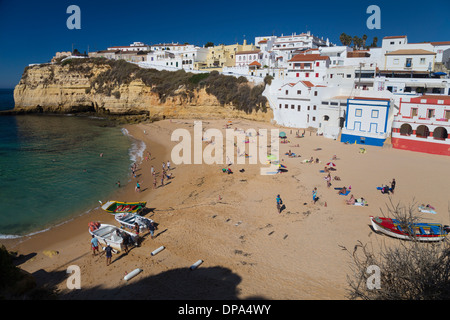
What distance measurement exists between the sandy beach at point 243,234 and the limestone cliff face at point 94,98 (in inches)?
1007

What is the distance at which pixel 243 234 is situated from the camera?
43.6 feet

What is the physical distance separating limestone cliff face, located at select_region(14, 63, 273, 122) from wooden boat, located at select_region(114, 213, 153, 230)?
103 ft

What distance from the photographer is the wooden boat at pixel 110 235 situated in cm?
1267

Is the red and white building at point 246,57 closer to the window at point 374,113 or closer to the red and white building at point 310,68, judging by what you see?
the red and white building at point 310,68

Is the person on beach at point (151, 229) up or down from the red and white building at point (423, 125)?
down

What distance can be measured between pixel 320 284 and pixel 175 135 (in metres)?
31.6

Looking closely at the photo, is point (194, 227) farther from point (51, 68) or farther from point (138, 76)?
point (51, 68)

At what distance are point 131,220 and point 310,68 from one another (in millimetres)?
36067

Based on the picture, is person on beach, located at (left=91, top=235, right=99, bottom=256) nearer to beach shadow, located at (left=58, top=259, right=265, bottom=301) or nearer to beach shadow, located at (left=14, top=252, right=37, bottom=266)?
beach shadow, located at (left=58, top=259, right=265, bottom=301)

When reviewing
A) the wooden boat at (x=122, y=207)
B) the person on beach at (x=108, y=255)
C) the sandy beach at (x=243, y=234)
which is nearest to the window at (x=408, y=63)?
the sandy beach at (x=243, y=234)

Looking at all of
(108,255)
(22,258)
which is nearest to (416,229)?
(108,255)

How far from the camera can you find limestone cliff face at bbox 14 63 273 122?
159 ft

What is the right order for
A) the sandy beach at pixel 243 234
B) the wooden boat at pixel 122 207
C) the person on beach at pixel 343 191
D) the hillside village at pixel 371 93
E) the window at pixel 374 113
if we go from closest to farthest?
the sandy beach at pixel 243 234 → the wooden boat at pixel 122 207 → the person on beach at pixel 343 191 → the hillside village at pixel 371 93 → the window at pixel 374 113
